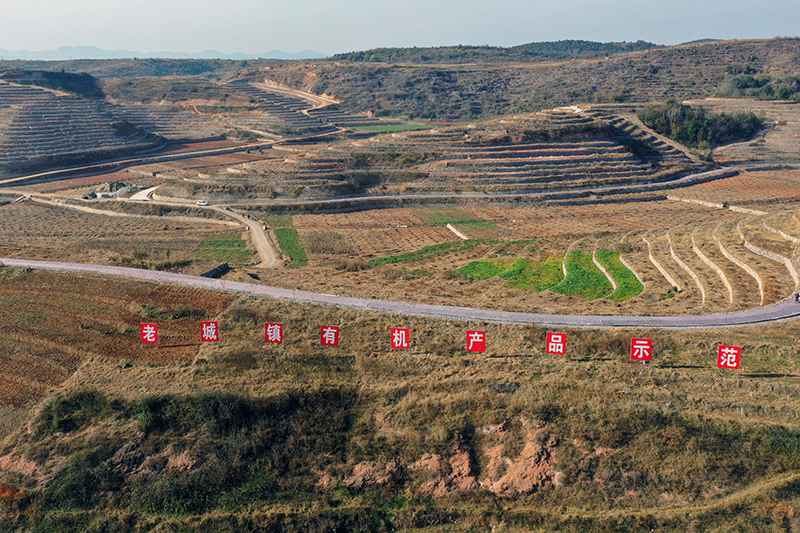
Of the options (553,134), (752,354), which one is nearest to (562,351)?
(752,354)

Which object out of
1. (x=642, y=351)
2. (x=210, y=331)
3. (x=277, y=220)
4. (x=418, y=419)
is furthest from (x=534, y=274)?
(x=277, y=220)

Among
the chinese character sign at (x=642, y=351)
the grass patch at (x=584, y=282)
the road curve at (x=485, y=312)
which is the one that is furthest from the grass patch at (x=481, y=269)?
the chinese character sign at (x=642, y=351)

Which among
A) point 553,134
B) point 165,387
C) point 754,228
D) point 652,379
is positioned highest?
point 553,134

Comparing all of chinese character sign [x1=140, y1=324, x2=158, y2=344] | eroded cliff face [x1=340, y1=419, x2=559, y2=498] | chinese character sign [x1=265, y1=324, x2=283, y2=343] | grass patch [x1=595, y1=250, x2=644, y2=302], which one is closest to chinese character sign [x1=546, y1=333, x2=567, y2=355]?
eroded cliff face [x1=340, y1=419, x2=559, y2=498]

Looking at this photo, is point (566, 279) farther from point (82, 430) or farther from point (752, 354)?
point (82, 430)

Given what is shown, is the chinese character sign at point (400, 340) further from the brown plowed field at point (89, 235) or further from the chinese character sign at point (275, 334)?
the brown plowed field at point (89, 235)

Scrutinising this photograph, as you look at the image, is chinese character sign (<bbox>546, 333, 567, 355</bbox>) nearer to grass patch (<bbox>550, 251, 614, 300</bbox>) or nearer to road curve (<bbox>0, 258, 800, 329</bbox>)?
road curve (<bbox>0, 258, 800, 329</bbox>)
